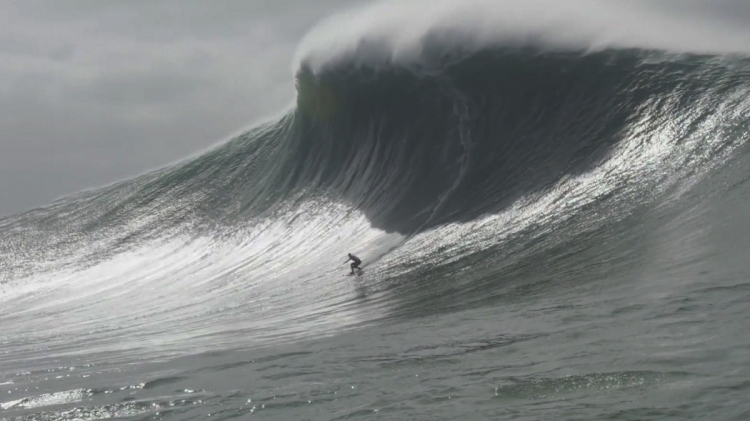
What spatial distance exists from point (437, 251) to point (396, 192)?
3.51 meters

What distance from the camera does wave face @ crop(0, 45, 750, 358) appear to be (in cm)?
1123

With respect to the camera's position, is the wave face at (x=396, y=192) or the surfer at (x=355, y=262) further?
the surfer at (x=355, y=262)

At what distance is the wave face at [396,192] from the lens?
11234mm

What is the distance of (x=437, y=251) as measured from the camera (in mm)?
11883

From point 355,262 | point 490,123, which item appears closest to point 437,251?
point 355,262

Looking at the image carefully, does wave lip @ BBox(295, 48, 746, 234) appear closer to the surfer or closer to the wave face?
the wave face

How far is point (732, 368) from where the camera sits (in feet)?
17.0

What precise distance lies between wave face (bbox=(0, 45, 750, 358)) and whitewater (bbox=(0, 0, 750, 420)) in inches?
2.2

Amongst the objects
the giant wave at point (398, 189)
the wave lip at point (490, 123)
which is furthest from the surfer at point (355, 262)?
the wave lip at point (490, 123)

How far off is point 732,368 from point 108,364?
578cm

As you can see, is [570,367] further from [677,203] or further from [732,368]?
[677,203]

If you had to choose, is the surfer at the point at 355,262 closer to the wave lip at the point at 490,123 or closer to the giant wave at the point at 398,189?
the giant wave at the point at 398,189

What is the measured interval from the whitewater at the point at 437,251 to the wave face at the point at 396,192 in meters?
0.06

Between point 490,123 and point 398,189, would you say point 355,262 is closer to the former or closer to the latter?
point 398,189
